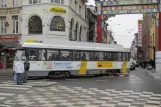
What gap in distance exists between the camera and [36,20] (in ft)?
127

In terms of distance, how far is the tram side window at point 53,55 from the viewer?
83.7ft

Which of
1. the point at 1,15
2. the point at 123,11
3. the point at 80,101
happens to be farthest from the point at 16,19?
the point at 80,101

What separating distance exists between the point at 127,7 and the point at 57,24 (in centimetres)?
852

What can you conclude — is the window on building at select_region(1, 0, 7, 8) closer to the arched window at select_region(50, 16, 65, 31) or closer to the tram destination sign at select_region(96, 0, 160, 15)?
the arched window at select_region(50, 16, 65, 31)

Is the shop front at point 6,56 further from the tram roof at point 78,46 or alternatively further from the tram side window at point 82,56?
the tram side window at point 82,56

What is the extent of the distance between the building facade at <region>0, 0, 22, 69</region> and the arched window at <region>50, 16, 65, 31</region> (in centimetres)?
488

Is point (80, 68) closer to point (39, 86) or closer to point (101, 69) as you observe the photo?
point (101, 69)

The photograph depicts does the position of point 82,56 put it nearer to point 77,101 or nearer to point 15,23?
point 77,101

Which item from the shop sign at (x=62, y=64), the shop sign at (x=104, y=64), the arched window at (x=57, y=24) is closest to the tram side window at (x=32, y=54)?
the shop sign at (x=62, y=64)

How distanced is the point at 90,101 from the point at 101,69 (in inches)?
633

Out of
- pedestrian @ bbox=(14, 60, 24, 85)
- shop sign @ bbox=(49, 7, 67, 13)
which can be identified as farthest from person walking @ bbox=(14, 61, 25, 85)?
shop sign @ bbox=(49, 7, 67, 13)

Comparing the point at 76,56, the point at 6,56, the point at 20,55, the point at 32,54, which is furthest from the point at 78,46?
the point at 6,56

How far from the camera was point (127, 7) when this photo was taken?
124 ft

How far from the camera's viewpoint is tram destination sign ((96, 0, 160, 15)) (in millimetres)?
37062
